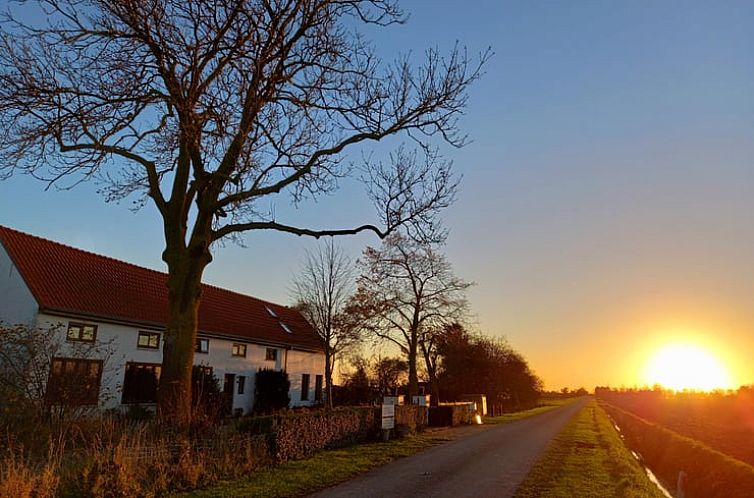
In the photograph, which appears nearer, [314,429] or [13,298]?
→ [314,429]

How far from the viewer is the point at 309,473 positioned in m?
11.1

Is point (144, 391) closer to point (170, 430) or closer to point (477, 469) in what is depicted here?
point (170, 430)

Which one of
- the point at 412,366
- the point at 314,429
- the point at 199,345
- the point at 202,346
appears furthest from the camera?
the point at 412,366

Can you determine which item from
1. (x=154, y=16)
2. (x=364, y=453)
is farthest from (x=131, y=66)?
(x=364, y=453)

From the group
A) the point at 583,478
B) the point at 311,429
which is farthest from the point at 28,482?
the point at 583,478

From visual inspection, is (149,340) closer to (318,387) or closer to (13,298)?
(13,298)

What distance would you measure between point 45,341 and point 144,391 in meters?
9.87

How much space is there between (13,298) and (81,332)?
261 centimetres

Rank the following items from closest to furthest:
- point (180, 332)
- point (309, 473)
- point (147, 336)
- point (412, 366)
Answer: point (309, 473) < point (180, 332) < point (147, 336) < point (412, 366)

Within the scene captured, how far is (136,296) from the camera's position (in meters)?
24.8

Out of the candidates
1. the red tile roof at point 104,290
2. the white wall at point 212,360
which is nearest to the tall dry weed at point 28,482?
the white wall at point 212,360

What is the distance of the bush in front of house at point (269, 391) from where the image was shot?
2955cm

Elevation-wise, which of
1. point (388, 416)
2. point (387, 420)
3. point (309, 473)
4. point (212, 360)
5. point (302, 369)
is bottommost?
point (309, 473)

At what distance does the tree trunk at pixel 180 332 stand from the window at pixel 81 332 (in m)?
9.94
